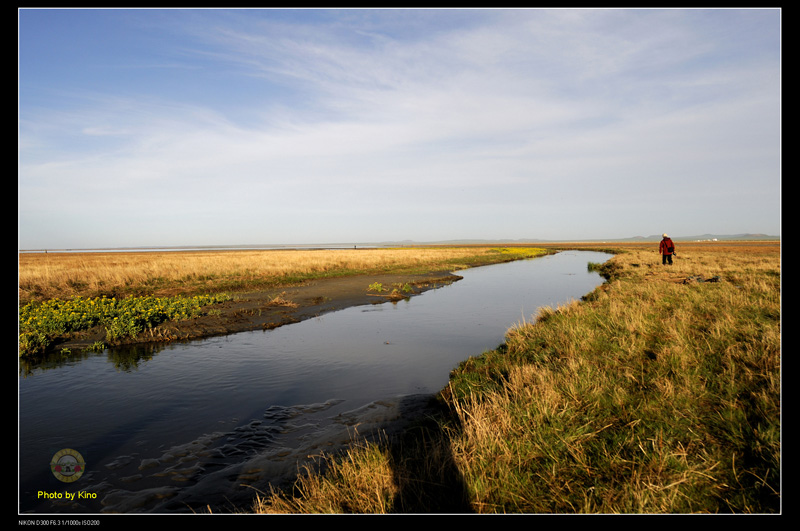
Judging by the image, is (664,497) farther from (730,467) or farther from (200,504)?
(200,504)

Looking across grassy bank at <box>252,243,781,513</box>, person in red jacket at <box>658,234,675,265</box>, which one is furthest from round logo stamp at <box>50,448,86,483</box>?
person in red jacket at <box>658,234,675,265</box>

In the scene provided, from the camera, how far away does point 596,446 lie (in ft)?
13.8

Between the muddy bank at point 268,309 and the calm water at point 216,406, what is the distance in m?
1.22

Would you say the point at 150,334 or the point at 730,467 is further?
the point at 150,334

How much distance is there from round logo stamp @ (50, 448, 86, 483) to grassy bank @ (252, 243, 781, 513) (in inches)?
123

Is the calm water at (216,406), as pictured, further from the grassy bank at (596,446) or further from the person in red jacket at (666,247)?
the person in red jacket at (666,247)

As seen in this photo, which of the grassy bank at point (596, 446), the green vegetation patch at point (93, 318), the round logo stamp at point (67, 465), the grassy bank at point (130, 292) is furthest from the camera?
the grassy bank at point (130, 292)

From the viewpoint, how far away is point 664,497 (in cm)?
319

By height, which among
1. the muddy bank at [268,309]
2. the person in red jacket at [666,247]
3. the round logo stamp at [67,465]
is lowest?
the round logo stamp at [67,465]

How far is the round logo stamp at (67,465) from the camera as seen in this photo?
5090 millimetres

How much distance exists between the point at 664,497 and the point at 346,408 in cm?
Result: 542

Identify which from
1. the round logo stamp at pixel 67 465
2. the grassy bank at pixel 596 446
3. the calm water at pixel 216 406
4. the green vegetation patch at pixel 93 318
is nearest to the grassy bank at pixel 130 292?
the green vegetation patch at pixel 93 318
